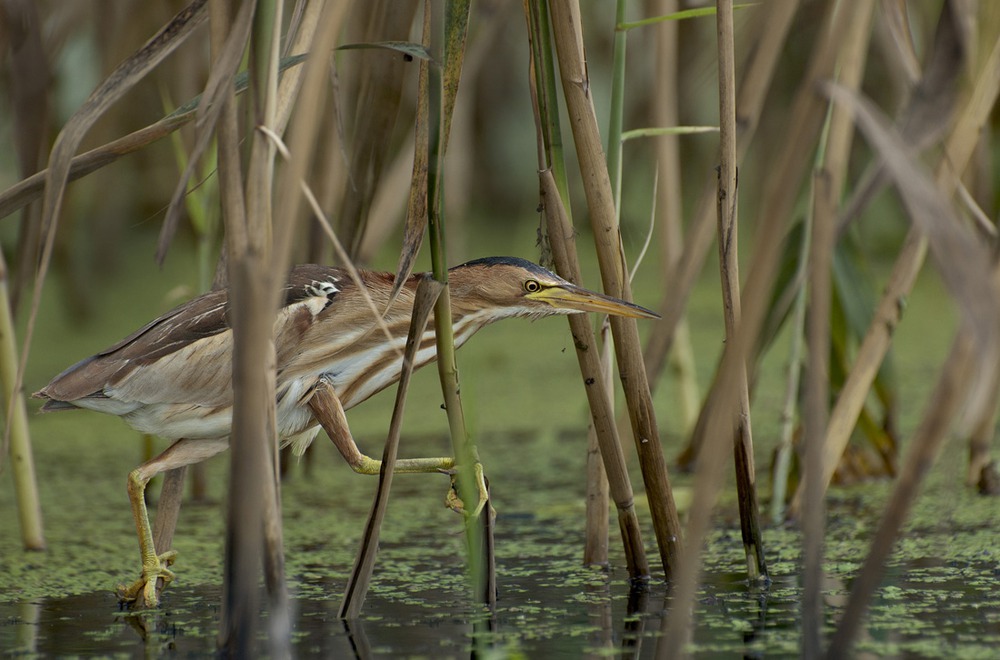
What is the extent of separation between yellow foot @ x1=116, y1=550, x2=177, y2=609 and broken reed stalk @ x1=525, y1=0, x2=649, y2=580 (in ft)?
2.09

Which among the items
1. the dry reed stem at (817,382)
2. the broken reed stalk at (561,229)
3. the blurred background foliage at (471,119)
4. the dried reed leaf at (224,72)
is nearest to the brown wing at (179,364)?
the broken reed stalk at (561,229)

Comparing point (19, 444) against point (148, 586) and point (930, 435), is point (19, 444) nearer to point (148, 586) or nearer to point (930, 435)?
point (148, 586)

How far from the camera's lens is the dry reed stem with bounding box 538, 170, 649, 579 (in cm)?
165

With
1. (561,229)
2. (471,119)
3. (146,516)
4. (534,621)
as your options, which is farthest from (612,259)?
(471,119)

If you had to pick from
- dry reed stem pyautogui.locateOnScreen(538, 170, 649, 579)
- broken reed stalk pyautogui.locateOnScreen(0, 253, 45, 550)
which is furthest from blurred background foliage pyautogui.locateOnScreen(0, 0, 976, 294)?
dry reed stem pyautogui.locateOnScreen(538, 170, 649, 579)

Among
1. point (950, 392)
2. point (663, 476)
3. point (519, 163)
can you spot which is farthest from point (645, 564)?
point (519, 163)

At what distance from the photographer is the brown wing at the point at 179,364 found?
1841 mm

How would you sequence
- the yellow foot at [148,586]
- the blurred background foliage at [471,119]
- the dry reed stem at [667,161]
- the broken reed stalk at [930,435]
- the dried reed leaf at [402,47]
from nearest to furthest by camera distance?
the broken reed stalk at [930,435]
the dried reed leaf at [402,47]
the yellow foot at [148,586]
the dry reed stem at [667,161]
the blurred background foliage at [471,119]

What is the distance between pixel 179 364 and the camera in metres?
1.84

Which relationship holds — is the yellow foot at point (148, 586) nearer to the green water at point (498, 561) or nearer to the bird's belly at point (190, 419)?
the green water at point (498, 561)

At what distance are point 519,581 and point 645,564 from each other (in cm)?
21

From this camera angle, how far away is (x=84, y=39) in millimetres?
4074

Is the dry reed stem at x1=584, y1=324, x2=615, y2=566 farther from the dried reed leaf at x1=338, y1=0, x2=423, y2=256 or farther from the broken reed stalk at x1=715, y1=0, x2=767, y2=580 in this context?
the dried reed leaf at x1=338, y1=0, x2=423, y2=256

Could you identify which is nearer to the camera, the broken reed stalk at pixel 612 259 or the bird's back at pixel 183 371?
the broken reed stalk at pixel 612 259
